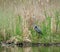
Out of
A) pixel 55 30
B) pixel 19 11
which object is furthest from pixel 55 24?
pixel 19 11

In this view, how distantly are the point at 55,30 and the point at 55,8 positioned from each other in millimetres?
1661

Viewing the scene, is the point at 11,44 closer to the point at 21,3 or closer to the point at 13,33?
the point at 13,33

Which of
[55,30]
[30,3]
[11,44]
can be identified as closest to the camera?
[11,44]

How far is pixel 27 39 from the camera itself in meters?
16.1

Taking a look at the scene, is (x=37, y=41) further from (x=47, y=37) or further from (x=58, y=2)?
(x=58, y=2)

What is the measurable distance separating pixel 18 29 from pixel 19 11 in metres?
1.38

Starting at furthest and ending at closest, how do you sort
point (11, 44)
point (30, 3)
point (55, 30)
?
point (30, 3) < point (55, 30) < point (11, 44)

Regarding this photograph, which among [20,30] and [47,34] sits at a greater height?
[20,30]

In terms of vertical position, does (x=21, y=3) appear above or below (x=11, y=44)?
above

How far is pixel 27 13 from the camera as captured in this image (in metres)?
17.3

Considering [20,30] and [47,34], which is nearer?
[20,30]

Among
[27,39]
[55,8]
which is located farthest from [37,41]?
[55,8]

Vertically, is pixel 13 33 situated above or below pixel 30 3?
below

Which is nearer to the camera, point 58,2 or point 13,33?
point 13,33
